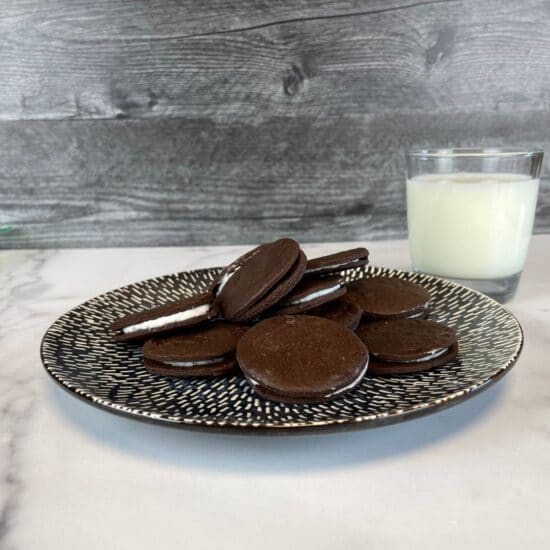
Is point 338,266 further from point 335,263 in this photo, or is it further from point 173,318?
point 173,318

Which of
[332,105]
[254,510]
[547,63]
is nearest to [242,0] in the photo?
[332,105]

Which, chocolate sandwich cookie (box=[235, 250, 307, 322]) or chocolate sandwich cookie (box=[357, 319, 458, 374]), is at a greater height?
chocolate sandwich cookie (box=[235, 250, 307, 322])

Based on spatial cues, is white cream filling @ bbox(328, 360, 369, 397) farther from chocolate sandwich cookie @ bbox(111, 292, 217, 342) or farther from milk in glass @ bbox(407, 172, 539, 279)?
milk in glass @ bbox(407, 172, 539, 279)

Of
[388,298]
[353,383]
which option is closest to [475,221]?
[388,298]

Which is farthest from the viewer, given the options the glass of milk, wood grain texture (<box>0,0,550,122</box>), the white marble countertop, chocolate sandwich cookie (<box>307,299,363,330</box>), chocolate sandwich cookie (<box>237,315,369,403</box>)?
wood grain texture (<box>0,0,550,122</box>)

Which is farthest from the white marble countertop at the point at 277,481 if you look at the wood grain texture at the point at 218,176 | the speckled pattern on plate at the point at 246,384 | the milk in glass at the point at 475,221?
the wood grain texture at the point at 218,176

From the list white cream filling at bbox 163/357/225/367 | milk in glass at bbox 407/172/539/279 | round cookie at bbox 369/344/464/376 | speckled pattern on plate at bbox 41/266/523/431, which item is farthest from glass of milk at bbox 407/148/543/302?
white cream filling at bbox 163/357/225/367
